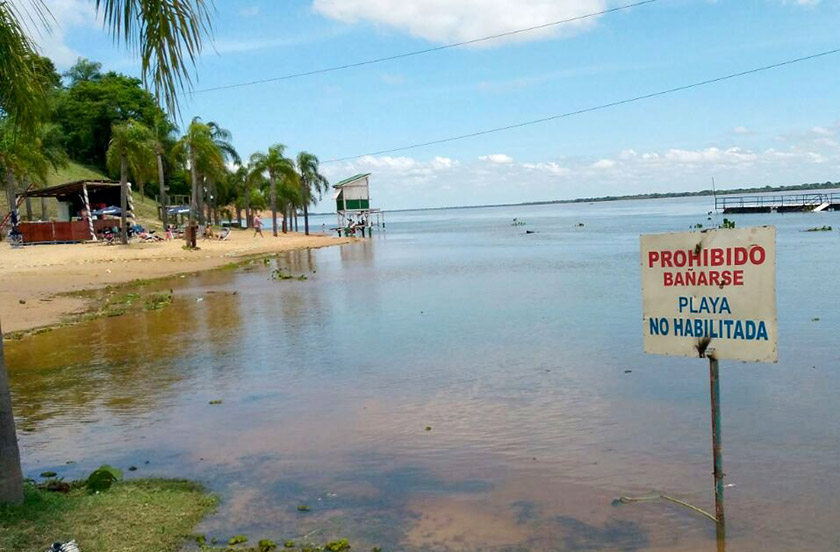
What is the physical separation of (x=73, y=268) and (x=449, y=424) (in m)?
28.9

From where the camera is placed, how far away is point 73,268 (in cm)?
3347

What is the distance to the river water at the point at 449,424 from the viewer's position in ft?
21.4

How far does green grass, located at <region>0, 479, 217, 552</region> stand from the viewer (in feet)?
17.4

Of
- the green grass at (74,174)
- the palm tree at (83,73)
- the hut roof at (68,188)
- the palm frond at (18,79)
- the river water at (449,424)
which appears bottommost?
the river water at (449,424)

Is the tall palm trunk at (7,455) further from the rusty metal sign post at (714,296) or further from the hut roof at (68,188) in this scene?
the hut roof at (68,188)

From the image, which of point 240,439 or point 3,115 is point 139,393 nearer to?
point 240,439

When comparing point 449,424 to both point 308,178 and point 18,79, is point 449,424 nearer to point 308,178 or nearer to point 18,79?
point 18,79

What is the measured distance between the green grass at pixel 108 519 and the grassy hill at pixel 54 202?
191 ft

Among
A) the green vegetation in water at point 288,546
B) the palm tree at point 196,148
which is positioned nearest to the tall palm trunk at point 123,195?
the palm tree at point 196,148

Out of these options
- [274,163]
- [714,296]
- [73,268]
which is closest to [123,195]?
[73,268]

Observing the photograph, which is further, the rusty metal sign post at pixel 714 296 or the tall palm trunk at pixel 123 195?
the tall palm trunk at pixel 123 195

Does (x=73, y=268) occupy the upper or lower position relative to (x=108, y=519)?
upper

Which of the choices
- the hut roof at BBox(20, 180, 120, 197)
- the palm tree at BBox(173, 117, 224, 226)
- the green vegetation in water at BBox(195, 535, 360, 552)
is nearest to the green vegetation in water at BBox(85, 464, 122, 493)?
the green vegetation in water at BBox(195, 535, 360, 552)

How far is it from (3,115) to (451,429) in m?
6.13
